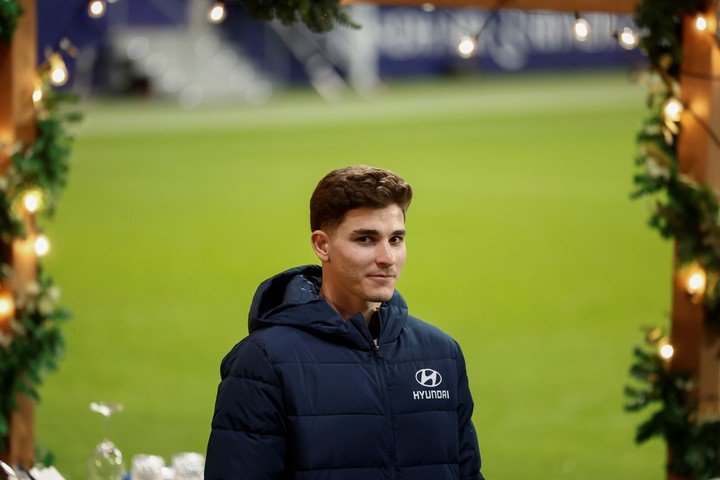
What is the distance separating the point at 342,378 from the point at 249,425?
27 cm

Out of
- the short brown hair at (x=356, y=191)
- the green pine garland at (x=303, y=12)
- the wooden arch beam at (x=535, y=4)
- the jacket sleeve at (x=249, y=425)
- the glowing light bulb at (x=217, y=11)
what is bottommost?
the jacket sleeve at (x=249, y=425)

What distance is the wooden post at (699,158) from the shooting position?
19.5 ft

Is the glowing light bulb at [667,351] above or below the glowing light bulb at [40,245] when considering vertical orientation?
below

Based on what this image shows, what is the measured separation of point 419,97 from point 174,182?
10.4 metres

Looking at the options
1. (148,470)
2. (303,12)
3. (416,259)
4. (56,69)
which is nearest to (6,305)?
(56,69)

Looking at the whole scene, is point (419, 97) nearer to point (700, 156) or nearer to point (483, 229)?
point (483, 229)

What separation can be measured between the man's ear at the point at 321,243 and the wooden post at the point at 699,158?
302 cm

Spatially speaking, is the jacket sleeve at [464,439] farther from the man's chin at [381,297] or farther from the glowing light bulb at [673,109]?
the glowing light bulb at [673,109]

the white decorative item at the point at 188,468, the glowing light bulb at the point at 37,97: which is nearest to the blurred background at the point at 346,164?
the glowing light bulb at the point at 37,97

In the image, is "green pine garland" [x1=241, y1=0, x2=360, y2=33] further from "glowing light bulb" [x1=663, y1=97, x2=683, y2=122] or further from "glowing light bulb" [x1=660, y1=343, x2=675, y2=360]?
"glowing light bulb" [x1=660, y1=343, x2=675, y2=360]

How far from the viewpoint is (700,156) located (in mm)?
5957

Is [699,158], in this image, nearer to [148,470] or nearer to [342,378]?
[148,470]

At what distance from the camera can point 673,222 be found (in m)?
5.97

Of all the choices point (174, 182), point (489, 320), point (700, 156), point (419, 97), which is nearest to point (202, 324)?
point (489, 320)
